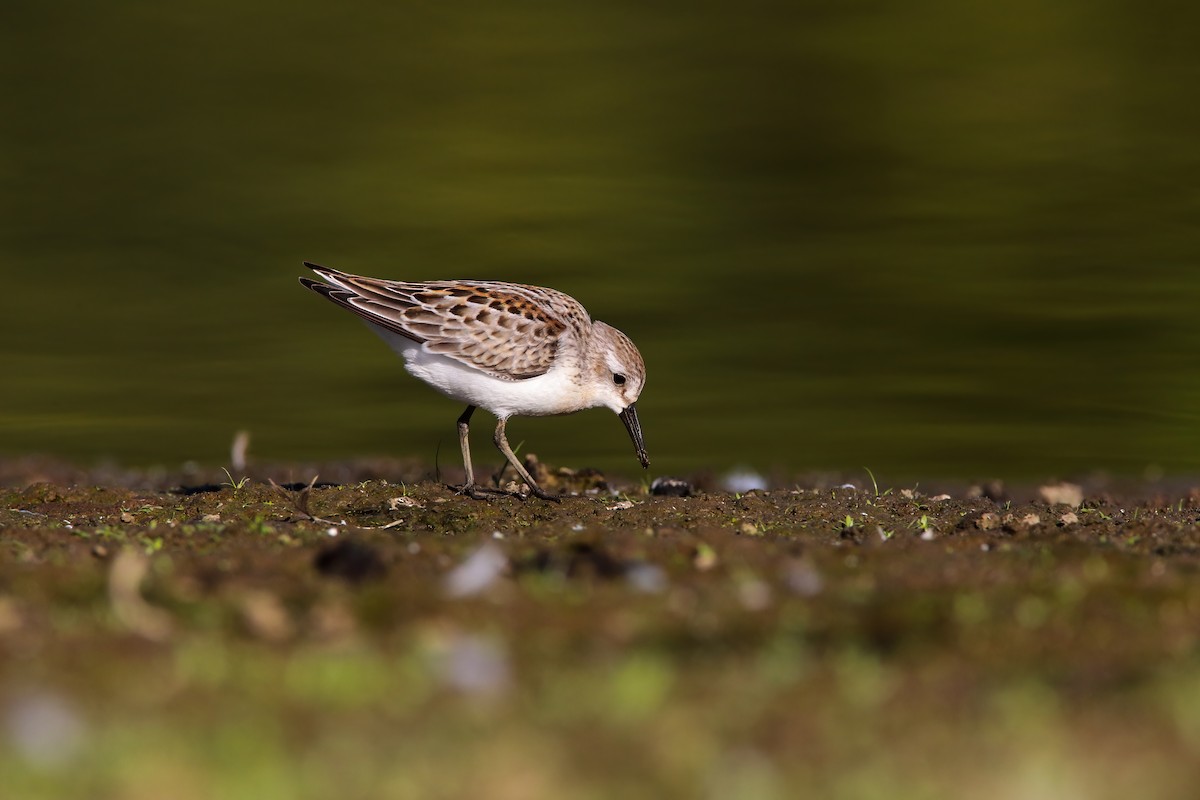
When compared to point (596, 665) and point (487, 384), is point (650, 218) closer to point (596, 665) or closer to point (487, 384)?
point (487, 384)

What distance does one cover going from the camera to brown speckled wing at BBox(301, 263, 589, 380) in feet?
30.9

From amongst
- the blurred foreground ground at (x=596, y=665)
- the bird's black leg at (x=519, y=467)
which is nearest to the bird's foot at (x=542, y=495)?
the bird's black leg at (x=519, y=467)

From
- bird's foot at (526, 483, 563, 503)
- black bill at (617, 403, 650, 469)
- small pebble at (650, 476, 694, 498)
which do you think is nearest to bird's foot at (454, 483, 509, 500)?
bird's foot at (526, 483, 563, 503)

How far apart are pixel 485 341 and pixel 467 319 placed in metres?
0.18

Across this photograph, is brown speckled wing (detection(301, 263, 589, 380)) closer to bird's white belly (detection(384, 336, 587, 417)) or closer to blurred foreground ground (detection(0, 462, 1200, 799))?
bird's white belly (detection(384, 336, 587, 417))

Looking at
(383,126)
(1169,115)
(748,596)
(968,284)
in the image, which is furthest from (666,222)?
(748,596)

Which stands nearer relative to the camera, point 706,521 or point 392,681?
point 392,681

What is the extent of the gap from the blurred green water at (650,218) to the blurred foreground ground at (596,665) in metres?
5.90

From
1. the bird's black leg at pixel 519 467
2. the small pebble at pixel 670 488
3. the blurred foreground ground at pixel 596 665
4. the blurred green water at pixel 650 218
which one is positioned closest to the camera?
the blurred foreground ground at pixel 596 665

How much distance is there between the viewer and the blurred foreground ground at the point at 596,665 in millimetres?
3469

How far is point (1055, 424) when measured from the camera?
1238 centimetres

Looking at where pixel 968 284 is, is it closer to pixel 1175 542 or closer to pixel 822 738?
pixel 1175 542

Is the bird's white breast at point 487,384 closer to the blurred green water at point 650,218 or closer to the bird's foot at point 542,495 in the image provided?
the bird's foot at point 542,495

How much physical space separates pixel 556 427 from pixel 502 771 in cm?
920
